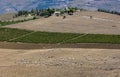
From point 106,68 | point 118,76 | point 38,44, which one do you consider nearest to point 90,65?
point 106,68

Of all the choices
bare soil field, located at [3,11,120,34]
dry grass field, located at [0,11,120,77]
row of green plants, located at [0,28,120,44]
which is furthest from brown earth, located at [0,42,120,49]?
bare soil field, located at [3,11,120,34]

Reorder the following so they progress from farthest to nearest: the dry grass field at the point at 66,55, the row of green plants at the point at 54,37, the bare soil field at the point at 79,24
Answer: the bare soil field at the point at 79,24 → the row of green plants at the point at 54,37 → the dry grass field at the point at 66,55

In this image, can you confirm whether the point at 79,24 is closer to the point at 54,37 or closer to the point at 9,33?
the point at 54,37

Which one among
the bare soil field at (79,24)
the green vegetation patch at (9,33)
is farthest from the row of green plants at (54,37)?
the bare soil field at (79,24)

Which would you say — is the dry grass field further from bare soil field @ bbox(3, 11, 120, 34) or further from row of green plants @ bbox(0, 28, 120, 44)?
row of green plants @ bbox(0, 28, 120, 44)

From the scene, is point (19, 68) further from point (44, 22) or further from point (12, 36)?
point (44, 22)

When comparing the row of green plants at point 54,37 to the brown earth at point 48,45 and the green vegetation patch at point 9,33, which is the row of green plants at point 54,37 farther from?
the brown earth at point 48,45
